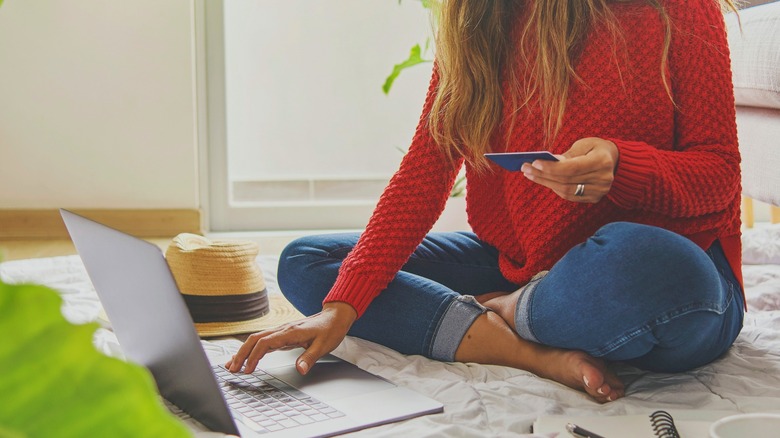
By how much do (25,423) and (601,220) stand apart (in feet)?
3.29

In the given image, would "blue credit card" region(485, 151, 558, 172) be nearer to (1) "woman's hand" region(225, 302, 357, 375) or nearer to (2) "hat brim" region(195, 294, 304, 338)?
(1) "woman's hand" region(225, 302, 357, 375)

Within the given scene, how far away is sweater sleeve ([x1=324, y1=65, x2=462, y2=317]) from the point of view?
106 centimetres

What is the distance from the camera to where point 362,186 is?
8.80ft

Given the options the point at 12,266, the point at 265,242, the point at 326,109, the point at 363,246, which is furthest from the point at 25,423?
the point at 326,109

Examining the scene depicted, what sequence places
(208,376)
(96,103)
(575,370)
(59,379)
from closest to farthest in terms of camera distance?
(59,379), (208,376), (575,370), (96,103)

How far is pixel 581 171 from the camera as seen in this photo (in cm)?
87

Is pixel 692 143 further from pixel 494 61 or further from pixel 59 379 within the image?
pixel 59 379

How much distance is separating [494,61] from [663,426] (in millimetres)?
569

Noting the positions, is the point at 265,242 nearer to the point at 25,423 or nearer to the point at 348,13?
the point at 348,13

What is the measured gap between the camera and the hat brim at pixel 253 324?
4.18 feet

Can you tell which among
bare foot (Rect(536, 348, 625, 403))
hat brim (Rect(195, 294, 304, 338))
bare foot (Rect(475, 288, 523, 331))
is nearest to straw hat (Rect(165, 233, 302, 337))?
hat brim (Rect(195, 294, 304, 338))

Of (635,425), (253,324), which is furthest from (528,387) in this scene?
(253,324)

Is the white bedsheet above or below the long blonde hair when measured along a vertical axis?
below

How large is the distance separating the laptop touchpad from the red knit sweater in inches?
3.8
